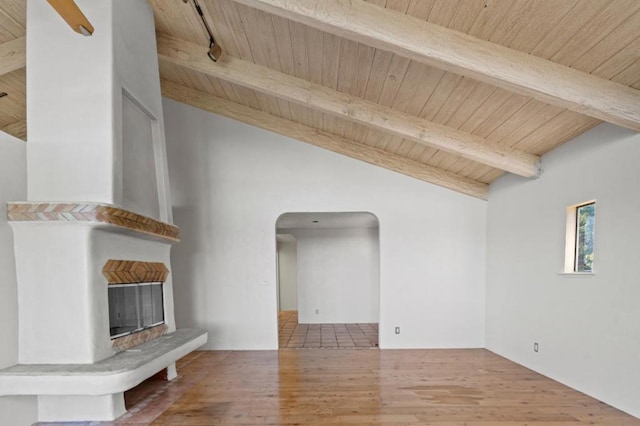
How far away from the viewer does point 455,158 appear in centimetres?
451

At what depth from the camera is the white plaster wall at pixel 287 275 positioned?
31.0 feet

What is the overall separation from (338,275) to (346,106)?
452cm

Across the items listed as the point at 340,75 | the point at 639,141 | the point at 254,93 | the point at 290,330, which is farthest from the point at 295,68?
the point at 290,330

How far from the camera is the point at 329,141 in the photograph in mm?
4914

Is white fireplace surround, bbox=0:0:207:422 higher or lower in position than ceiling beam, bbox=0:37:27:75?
lower

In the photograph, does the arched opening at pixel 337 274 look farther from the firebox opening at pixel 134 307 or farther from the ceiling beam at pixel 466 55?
the ceiling beam at pixel 466 55

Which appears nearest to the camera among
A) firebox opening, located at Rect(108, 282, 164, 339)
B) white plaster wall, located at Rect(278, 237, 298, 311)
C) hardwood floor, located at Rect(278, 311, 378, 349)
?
firebox opening, located at Rect(108, 282, 164, 339)

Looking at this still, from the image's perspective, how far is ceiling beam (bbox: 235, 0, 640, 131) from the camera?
7.61 ft

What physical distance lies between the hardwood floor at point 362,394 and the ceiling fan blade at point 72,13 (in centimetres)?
297

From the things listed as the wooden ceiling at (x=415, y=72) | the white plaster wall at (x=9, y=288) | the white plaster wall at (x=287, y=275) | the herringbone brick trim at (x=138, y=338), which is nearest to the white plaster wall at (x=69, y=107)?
the white plaster wall at (x=9, y=288)

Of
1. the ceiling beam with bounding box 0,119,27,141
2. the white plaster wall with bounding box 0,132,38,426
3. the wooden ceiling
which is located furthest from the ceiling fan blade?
the ceiling beam with bounding box 0,119,27,141

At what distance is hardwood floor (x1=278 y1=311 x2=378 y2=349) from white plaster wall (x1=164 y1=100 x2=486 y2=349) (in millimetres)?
570

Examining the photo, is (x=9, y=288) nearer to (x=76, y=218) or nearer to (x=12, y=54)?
(x=76, y=218)

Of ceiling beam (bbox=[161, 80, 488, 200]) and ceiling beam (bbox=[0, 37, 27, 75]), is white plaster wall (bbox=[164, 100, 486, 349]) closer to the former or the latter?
ceiling beam (bbox=[161, 80, 488, 200])
